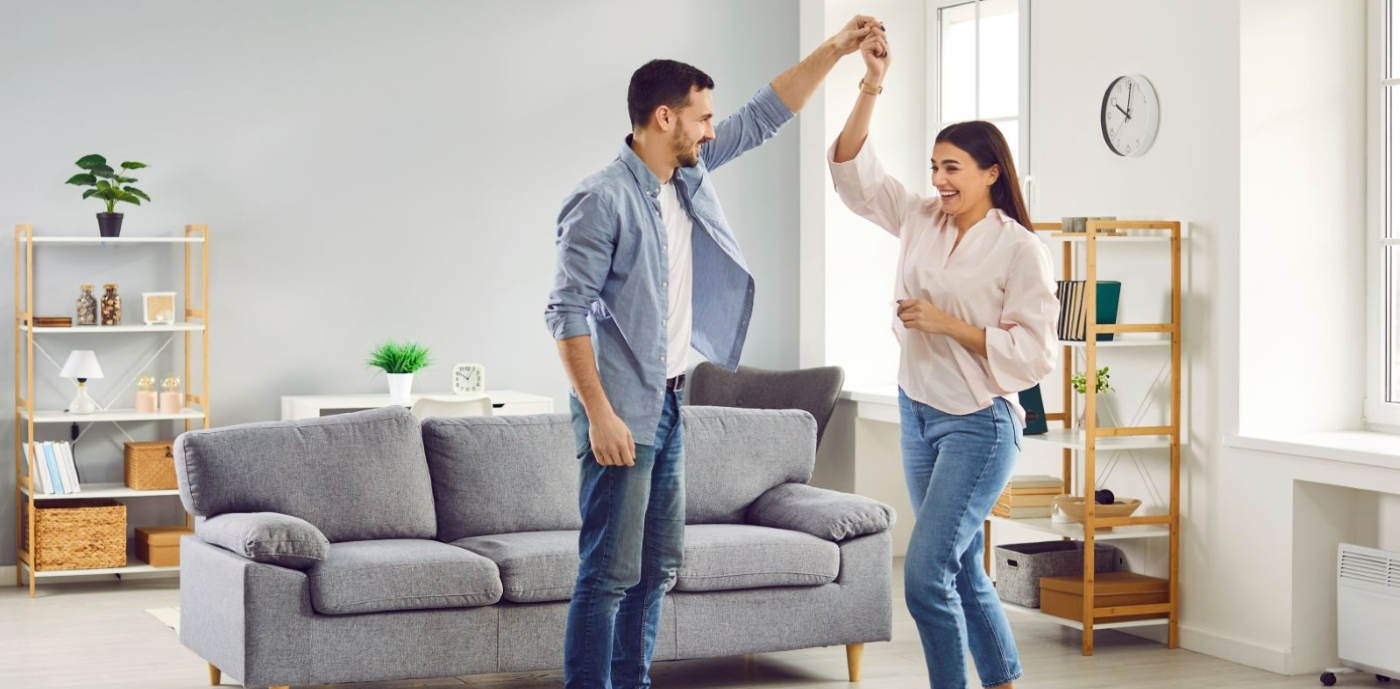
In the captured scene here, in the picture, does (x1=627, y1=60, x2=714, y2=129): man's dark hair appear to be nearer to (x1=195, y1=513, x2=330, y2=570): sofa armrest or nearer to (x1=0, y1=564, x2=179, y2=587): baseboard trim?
(x1=195, y1=513, x2=330, y2=570): sofa armrest

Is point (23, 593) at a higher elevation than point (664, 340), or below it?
below

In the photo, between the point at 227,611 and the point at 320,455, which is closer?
the point at 227,611

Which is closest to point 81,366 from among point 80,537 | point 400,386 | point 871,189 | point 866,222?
point 80,537

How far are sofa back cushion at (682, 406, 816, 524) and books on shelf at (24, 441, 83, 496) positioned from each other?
2754mm

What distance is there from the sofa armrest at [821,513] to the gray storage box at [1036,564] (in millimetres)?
861

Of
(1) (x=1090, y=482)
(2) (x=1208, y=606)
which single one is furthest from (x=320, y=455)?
(2) (x=1208, y=606)

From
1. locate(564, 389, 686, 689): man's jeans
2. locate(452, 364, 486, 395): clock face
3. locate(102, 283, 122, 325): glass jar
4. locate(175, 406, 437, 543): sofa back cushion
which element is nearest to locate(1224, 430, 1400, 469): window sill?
locate(564, 389, 686, 689): man's jeans

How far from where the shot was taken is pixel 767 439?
15.0 ft

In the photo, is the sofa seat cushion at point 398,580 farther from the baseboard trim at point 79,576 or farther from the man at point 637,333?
→ the baseboard trim at point 79,576

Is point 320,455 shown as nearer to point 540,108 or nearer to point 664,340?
point 664,340

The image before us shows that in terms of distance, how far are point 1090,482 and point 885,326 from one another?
99.9 inches

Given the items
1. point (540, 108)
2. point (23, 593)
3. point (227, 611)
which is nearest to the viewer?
point (227, 611)

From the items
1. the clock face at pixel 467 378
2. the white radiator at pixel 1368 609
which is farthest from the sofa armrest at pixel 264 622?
the white radiator at pixel 1368 609

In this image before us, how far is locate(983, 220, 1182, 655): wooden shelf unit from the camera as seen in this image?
4723 mm
